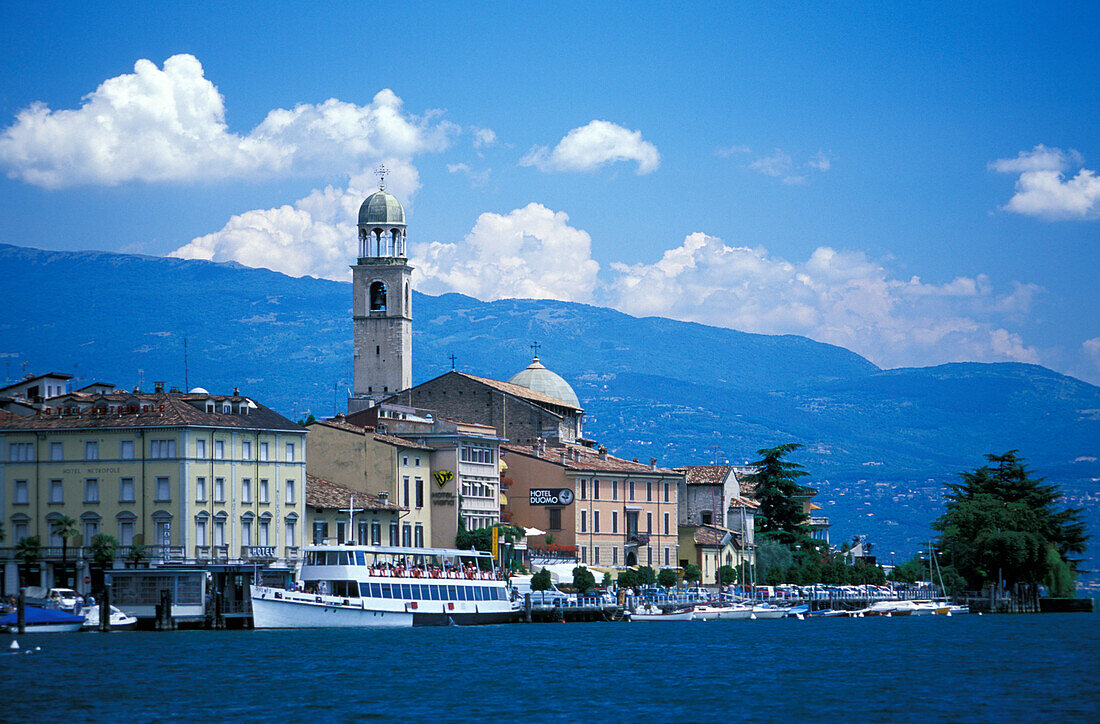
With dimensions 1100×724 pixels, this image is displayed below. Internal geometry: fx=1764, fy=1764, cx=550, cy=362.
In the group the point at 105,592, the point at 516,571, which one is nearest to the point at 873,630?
the point at 516,571

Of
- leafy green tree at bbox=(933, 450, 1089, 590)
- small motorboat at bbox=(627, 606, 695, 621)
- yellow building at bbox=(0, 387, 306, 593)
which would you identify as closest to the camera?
yellow building at bbox=(0, 387, 306, 593)

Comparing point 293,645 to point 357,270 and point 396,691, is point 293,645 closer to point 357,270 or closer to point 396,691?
point 396,691

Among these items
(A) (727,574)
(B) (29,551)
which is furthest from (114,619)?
(A) (727,574)

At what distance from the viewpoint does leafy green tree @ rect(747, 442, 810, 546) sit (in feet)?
392

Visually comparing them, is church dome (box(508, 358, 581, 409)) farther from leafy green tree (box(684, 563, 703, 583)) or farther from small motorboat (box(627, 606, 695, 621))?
small motorboat (box(627, 606, 695, 621))

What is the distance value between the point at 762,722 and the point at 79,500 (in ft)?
145

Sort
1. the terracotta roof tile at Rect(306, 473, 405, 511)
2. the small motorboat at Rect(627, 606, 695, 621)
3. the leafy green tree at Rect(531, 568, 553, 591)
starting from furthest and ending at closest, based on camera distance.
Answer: the small motorboat at Rect(627, 606, 695, 621) < the leafy green tree at Rect(531, 568, 553, 591) < the terracotta roof tile at Rect(306, 473, 405, 511)

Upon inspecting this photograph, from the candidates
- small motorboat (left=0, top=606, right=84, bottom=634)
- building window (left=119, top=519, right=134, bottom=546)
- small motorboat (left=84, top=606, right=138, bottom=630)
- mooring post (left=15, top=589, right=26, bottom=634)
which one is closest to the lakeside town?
building window (left=119, top=519, right=134, bottom=546)

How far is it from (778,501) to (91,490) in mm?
56094

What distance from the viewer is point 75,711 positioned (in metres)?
42.8

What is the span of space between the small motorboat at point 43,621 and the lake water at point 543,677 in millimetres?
1112

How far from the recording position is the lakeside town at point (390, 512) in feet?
250

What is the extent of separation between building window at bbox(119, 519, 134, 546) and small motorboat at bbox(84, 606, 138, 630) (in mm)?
4618

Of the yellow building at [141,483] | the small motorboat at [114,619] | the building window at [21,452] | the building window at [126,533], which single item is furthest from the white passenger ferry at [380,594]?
the building window at [21,452]
